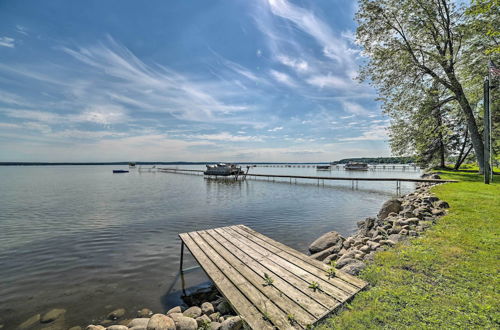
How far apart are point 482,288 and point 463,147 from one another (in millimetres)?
40196

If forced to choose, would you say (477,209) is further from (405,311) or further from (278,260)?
(278,260)

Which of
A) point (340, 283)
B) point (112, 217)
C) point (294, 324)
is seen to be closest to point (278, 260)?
point (340, 283)

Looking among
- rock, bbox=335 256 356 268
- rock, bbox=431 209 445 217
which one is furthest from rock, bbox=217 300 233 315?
rock, bbox=431 209 445 217

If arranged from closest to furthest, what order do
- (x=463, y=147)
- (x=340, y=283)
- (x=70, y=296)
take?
(x=340, y=283) < (x=70, y=296) < (x=463, y=147)

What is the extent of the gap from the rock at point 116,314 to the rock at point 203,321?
6.58 feet

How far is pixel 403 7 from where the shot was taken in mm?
17672

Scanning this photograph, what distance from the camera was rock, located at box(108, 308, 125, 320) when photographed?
13.7 feet

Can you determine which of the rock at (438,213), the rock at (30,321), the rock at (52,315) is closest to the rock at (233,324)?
the rock at (52,315)

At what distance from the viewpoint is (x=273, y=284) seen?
3.34 m

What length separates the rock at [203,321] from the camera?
309 cm

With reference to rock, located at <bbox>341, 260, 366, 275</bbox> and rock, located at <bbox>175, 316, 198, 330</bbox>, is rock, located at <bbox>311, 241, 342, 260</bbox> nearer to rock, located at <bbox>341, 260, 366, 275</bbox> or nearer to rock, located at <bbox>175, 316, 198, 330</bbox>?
rock, located at <bbox>341, 260, 366, 275</bbox>

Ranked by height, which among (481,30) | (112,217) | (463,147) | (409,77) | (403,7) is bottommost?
(112,217)

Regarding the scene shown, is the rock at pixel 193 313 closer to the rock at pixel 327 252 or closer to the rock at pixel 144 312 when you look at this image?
the rock at pixel 144 312

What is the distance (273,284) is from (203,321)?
120 centimetres
